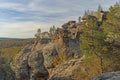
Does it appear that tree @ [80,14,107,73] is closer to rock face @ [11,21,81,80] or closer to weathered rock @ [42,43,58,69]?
rock face @ [11,21,81,80]

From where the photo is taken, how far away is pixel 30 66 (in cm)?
8006

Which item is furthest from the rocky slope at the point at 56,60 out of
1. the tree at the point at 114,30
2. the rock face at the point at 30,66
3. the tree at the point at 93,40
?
the tree at the point at 114,30

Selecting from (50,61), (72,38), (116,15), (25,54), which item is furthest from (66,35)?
(116,15)

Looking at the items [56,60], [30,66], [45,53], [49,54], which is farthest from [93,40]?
[30,66]

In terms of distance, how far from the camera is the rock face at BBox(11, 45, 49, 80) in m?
77.4

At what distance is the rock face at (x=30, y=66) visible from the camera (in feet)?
254

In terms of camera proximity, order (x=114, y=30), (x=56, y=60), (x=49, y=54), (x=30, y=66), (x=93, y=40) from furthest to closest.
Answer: (x=30, y=66), (x=49, y=54), (x=56, y=60), (x=114, y=30), (x=93, y=40)

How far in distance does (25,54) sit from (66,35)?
1781 centimetres

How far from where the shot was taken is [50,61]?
238 ft

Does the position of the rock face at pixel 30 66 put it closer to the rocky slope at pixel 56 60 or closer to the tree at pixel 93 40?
the rocky slope at pixel 56 60

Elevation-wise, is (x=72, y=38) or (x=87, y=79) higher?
(x=72, y=38)

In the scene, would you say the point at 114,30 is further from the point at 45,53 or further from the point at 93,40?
the point at 45,53

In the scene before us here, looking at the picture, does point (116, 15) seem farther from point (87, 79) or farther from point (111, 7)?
point (87, 79)

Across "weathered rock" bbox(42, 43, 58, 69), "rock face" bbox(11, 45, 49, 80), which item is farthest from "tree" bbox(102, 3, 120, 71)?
"rock face" bbox(11, 45, 49, 80)
